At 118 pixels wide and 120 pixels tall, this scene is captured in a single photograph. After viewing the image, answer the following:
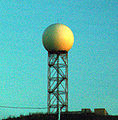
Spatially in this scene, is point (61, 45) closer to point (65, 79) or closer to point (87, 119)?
point (65, 79)

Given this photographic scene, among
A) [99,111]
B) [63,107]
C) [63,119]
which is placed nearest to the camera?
[63,119]

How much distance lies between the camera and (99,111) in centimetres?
3959

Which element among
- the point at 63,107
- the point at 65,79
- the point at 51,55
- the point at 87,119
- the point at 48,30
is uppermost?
the point at 48,30

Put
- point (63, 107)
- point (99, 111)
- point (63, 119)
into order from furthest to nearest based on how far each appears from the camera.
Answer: point (63, 107), point (99, 111), point (63, 119)

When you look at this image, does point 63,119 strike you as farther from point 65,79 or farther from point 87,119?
point 65,79

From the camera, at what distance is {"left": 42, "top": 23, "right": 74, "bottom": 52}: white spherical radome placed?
139 feet

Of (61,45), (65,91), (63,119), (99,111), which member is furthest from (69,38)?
(63,119)

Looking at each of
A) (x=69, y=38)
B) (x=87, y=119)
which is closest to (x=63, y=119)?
(x=87, y=119)

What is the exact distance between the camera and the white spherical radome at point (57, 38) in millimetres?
42219

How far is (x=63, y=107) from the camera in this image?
139 ft

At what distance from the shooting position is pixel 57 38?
42.1m

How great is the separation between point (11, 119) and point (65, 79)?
41.3 ft

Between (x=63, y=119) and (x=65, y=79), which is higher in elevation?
(x=65, y=79)

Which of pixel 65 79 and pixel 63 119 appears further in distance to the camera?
pixel 65 79
